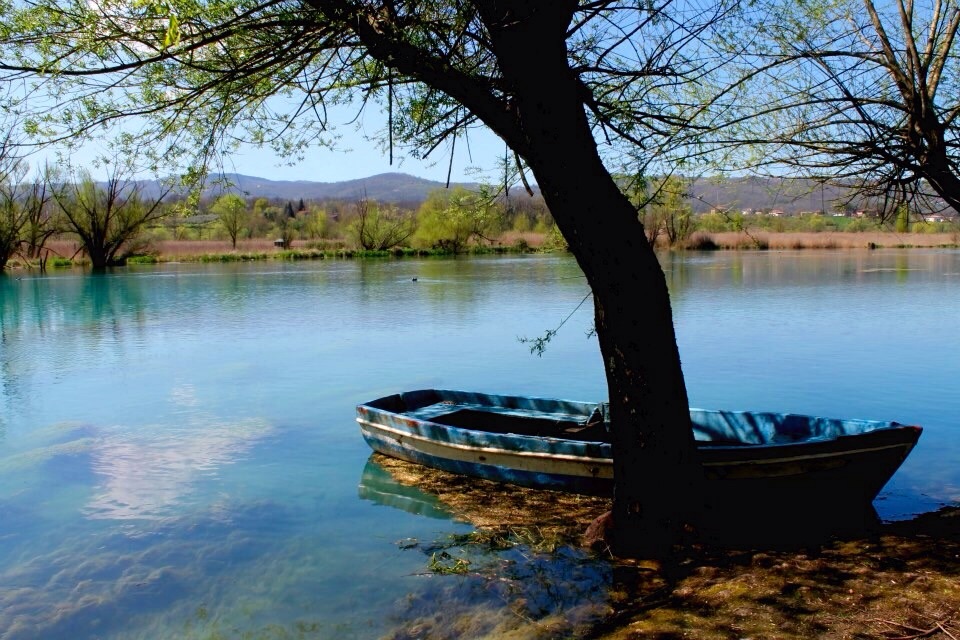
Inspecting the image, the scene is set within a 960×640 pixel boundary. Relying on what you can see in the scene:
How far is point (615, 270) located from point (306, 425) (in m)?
6.88

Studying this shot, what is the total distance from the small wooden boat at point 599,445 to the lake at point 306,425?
592 millimetres

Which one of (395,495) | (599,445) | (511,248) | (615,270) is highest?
(511,248)

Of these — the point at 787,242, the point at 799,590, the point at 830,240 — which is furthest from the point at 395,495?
the point at 787,242

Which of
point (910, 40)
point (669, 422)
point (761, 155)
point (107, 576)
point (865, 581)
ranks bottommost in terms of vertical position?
point (107, 576)

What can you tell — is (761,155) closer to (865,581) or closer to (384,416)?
(865,581)

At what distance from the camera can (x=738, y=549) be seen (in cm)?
591

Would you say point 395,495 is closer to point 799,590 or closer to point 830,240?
point 799,590

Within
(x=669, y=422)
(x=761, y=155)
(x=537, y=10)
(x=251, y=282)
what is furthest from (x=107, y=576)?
(x=251, y=282)

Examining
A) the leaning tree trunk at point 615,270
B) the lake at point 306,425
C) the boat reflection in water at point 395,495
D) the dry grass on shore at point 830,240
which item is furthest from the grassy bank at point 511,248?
the leaning tree trunk at point 615,270

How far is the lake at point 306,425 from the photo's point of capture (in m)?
5.81

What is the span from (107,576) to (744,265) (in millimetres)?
38491

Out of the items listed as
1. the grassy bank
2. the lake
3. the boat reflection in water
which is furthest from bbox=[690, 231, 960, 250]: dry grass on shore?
the boat reflection in water

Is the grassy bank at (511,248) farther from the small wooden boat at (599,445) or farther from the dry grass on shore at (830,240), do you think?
the small wooden boat at (599,445)

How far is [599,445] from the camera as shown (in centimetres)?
724
